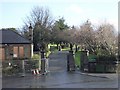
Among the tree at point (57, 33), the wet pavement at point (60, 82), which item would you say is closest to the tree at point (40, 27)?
the tree at point (57, 33)

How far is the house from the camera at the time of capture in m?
35.4

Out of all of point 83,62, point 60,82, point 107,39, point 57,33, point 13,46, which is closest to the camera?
point 60,82

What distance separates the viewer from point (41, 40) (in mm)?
55562

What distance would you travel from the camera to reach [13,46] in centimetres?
3594

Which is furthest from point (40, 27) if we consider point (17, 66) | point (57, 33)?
point (17, 66)

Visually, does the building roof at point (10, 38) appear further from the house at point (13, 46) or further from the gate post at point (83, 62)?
the gate post at point (83, 62)

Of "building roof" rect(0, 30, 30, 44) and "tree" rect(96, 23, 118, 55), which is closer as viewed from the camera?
"tree" rect(96, 23, 118, 55)

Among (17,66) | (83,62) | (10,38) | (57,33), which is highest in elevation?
(57,33)

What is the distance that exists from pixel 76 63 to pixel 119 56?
466 centimetres

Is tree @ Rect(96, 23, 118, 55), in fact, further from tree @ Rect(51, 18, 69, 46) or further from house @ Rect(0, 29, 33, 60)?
Answer: tree @ Rect(51, 18, 69, 46)

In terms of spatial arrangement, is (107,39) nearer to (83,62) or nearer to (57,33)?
(83,62)

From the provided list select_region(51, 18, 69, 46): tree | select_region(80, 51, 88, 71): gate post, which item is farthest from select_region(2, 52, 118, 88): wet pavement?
select_region(51, 18, 69, 46): tree

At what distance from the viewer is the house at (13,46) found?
3541 centimetres

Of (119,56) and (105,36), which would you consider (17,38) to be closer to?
(105,36)
